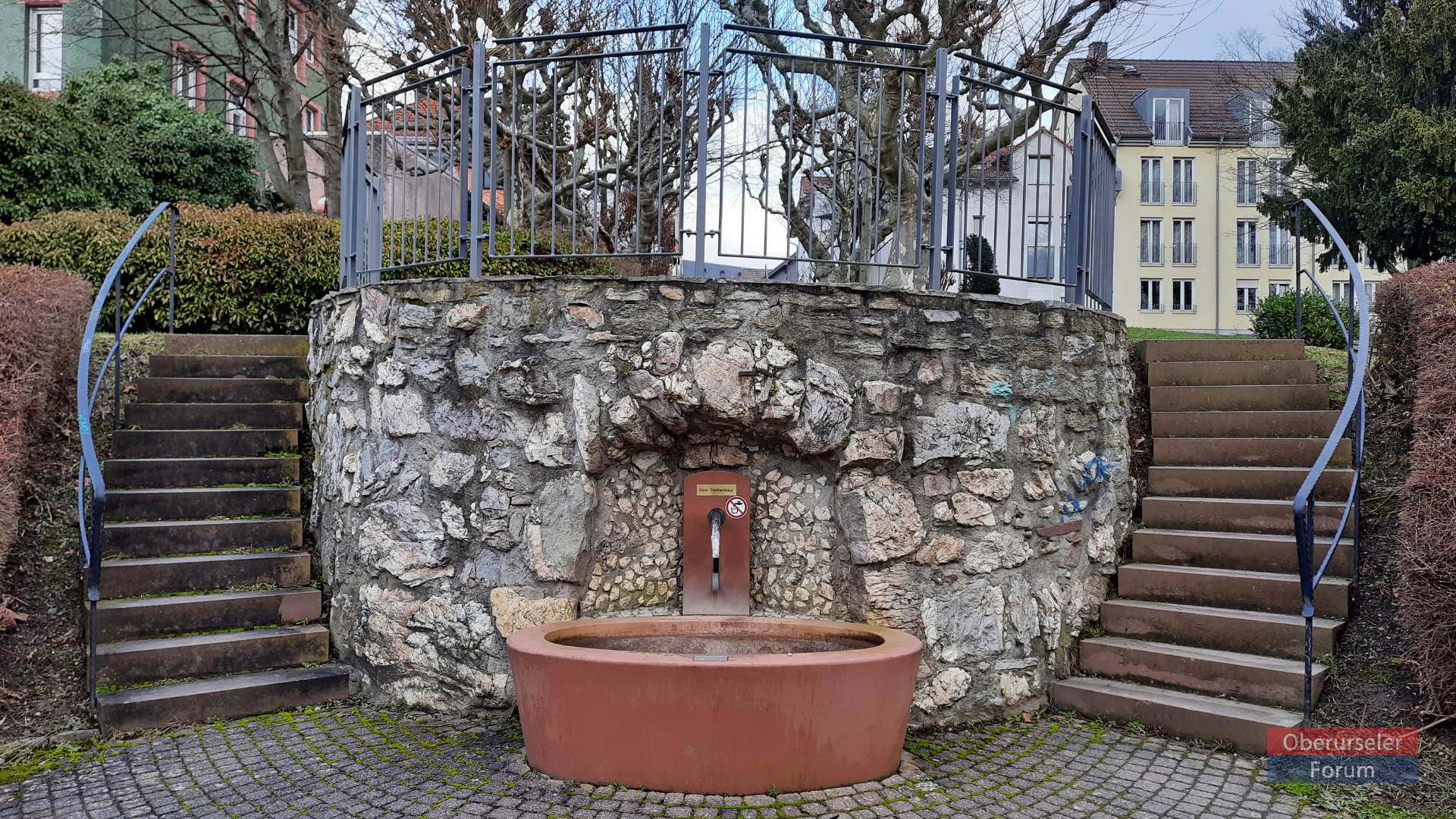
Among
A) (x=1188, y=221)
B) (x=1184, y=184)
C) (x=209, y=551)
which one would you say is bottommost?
(x=209, y=551)

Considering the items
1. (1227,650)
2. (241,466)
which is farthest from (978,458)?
(241,466)

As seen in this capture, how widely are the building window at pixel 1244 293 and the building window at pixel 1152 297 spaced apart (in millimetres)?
2233

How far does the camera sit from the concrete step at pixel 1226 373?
6045 millimetres

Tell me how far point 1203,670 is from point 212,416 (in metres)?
5.88

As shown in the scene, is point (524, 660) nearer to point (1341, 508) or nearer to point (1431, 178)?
point (1341, 508)

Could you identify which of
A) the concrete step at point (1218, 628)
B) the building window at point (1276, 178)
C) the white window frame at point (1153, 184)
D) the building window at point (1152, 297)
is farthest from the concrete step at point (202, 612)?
the white window frame at point (1153, 184)

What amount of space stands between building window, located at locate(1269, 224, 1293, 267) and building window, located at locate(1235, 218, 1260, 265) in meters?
0.37

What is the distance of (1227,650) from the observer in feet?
15.1

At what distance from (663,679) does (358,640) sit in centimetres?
205

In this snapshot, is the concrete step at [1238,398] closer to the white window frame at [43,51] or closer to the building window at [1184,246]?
the white window frame at [43,51]

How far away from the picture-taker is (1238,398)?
6004 millimetres

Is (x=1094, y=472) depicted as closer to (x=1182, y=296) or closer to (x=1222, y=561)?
(x=1222, y=561)

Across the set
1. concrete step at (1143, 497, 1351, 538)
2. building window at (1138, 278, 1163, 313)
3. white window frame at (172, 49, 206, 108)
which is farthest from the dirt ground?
building window at (1138, 278, 1163, 313)

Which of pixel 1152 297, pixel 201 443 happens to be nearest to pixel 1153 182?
pixel 1152 297
